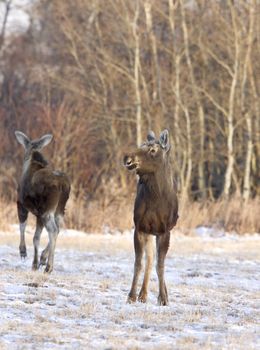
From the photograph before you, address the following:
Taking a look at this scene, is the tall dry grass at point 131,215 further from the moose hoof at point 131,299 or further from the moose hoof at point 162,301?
the moose hoof at point 162,301

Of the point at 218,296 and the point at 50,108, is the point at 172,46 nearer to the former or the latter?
the point at 50,108

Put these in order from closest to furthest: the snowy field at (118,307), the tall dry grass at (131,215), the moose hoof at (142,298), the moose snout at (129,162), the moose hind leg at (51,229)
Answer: the snowy field at (118,307) < the moose snout at (129,162) < the moose hoof at (142,298) < the moose hind leg at (51,229) < the tall dry grass at (131,215)

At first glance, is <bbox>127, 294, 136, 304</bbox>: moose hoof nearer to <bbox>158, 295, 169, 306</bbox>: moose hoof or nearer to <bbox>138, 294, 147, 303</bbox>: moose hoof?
<bbox>138, 294, 147, 303</bbox>: moose hoof

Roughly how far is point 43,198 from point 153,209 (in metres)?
3.12

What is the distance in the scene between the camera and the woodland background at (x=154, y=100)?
31.7 m

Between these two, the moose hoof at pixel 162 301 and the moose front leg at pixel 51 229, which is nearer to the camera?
the moose hoof at pixel 162 301

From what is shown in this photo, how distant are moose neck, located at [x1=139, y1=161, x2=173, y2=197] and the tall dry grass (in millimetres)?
14749

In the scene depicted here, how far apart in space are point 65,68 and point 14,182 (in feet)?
37.0

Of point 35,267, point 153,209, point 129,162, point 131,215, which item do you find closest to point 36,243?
point 35,267

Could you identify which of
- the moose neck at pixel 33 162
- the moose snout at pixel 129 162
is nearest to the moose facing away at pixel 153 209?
the moose snout at pixel 129 162

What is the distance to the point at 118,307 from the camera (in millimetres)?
10344

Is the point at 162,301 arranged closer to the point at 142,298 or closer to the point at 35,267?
the point at 142,298

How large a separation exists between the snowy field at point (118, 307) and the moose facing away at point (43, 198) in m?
0.47

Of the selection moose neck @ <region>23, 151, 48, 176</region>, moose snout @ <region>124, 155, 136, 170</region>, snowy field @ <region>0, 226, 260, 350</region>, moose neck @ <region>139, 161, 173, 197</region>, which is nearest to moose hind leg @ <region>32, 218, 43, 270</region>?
snowy field @ <region>0, 226, 260, 350</region>
